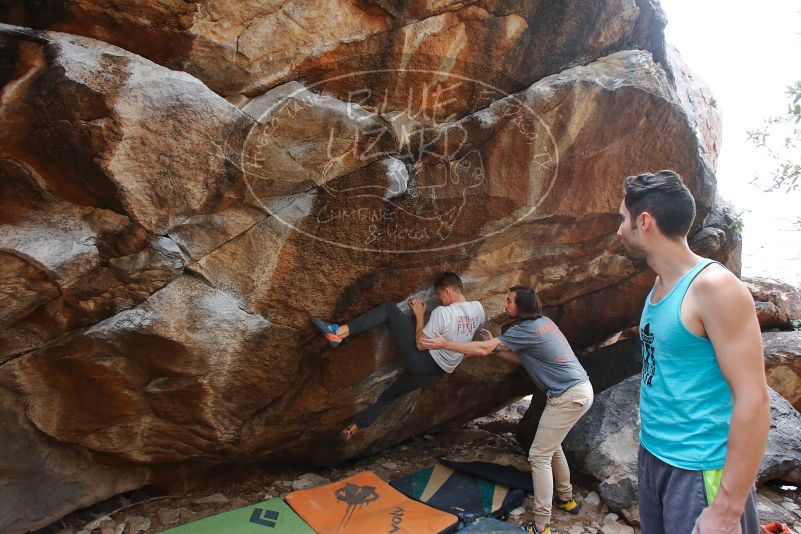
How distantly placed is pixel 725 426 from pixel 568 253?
2.74m

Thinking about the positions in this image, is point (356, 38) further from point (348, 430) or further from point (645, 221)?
point (348, 430)

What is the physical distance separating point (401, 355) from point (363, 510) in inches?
42.6

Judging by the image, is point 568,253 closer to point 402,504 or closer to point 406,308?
point 406,308

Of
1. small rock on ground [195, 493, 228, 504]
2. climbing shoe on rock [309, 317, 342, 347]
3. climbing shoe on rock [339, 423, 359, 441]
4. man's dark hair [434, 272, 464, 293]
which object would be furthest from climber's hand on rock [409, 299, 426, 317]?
small rock on ground [195, 493, 228, 504]

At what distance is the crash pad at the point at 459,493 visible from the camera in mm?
3912

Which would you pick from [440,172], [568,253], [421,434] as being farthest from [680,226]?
[421,434]

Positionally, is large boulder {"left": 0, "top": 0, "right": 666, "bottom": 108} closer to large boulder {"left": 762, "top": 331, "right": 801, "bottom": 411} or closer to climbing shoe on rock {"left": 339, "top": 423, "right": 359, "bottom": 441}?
climbing shoe on rock {"left": 339, "top": 423, "right": 359, "bottom": 441}

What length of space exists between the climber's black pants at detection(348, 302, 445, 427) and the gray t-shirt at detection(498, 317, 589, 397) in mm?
580

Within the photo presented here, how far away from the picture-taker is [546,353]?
3652 mm

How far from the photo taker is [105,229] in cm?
280

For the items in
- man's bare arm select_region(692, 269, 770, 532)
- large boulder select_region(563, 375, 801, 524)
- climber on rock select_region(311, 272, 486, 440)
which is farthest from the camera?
large boulder select_region(563, 375, 801, 524)

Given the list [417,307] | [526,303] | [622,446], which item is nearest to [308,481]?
[417,307]

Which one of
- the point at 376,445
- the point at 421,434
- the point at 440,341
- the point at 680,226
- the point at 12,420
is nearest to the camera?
the point at 680,226

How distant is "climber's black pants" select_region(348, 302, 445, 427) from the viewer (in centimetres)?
360
